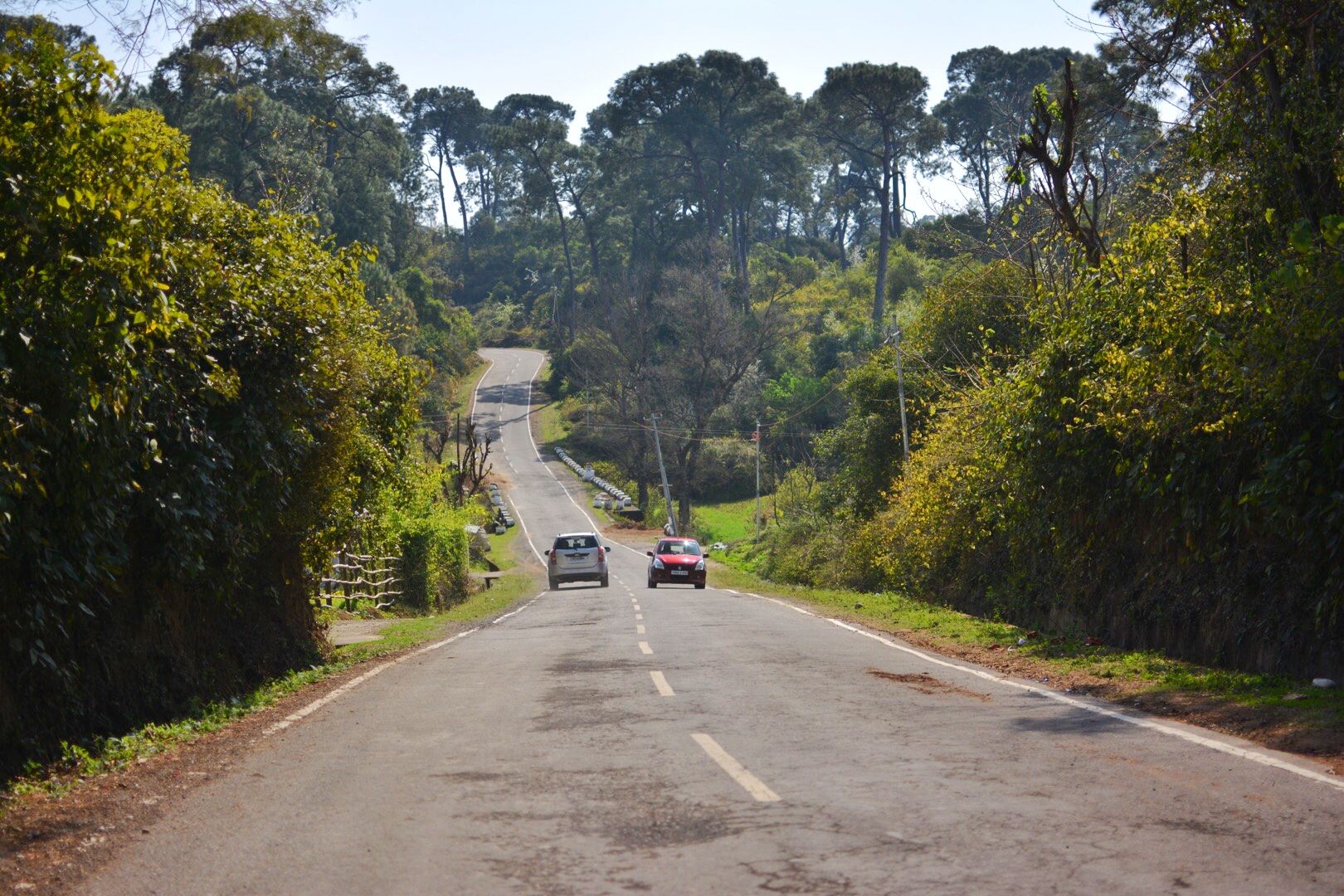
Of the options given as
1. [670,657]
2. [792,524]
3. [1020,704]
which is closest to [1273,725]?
[1020,704]

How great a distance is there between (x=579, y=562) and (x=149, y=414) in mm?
27867

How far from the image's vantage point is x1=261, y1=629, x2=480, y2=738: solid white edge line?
34.7ft

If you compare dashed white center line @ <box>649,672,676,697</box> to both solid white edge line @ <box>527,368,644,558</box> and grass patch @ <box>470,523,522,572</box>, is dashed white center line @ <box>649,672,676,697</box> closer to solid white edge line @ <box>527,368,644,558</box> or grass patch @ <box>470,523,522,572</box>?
grass patch @ <box>470,523,522,572</box>

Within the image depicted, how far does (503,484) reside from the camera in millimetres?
80688

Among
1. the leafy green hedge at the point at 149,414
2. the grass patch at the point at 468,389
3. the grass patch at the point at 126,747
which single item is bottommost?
the grass patch at the point at 126,747

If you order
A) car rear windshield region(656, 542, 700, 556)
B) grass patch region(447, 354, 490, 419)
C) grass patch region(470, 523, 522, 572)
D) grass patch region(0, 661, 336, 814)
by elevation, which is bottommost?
grass patch region(470, 523, 522, 572)

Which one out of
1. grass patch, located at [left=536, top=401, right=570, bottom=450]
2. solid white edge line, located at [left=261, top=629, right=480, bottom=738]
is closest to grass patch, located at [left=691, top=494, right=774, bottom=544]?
grass patch, located at [left=536, top=401, right=570, bottom=450]

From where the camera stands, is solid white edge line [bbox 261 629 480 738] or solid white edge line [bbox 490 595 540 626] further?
solid white edge line [bbox 490 595 540 626]

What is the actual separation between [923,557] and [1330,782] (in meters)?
21.0

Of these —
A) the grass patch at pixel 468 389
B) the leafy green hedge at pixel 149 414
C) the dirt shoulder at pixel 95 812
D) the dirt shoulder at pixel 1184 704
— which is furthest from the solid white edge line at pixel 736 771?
the grass patch at pixel 468 389

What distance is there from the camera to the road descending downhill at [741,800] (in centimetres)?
535

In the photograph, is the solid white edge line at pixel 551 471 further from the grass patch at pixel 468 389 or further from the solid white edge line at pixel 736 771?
the solid white edge line at pixel 736 771

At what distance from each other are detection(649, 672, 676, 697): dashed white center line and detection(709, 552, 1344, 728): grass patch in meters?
4.70

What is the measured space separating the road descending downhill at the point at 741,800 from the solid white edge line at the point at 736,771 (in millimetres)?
26
